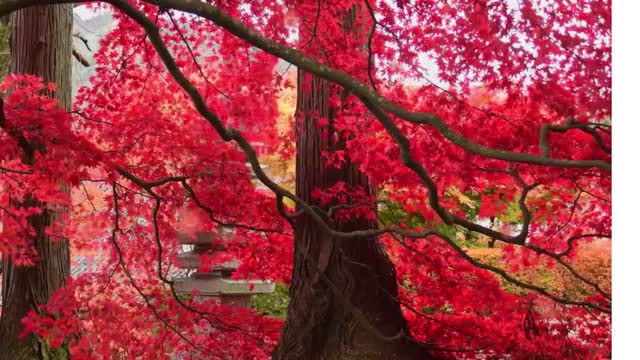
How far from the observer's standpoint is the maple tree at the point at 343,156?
3.58 metres

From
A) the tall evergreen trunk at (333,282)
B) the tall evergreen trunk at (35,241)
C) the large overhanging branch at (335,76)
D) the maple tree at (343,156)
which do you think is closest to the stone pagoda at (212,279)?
→ the maple tree at (343,156)

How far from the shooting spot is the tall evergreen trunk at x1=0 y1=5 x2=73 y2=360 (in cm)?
529

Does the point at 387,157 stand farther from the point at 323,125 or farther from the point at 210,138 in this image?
the point at 210,138

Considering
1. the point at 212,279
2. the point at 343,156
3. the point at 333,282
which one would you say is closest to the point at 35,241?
the point at 212,279

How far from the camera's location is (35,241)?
212 inches

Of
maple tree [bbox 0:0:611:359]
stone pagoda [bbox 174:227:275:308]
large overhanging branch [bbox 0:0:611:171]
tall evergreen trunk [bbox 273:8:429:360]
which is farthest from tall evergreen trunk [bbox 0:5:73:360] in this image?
large overhanging branch [bbox 0:0:611:171]

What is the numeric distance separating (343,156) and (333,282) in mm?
833

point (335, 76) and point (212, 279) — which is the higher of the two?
point (335, 76)

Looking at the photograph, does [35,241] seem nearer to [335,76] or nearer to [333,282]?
[333,282]

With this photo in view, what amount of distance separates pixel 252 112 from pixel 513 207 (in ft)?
24.3

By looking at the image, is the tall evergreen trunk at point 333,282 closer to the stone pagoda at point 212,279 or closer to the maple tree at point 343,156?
the maple tree at point 343,156

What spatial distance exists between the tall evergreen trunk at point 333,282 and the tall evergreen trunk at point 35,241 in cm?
216

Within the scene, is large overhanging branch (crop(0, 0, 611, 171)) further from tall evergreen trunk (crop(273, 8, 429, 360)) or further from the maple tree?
tall evergreen trunk (crop(273, 8, 429, 360))
